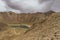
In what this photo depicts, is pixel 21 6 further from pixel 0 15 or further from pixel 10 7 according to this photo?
pixel 0 15

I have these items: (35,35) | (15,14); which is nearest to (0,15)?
(15,14)

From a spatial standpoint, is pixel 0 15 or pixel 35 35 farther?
pixel 0 15

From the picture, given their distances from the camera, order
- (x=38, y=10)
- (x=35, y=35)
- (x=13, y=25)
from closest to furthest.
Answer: (x=35, y=35)
(x=13, y=25)
(x=38, y=10)

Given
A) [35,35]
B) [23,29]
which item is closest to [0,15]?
[23,29]

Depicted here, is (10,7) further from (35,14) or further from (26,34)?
(26,34)

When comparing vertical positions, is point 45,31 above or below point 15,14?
below

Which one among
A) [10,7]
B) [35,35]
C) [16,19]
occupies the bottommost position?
[35,35]

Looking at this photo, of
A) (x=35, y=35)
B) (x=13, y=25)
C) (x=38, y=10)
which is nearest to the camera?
(x=35, y=35)
